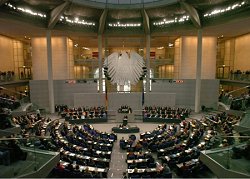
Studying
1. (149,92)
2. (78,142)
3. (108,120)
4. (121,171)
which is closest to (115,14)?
(149,92)

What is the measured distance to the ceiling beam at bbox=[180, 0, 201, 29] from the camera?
900 inches

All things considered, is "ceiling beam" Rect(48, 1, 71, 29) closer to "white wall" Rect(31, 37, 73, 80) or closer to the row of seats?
"white wall" Rect(31, 37, 73, 80)

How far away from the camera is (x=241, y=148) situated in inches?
312

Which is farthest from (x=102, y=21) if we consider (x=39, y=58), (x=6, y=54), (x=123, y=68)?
(x=123, y=68)

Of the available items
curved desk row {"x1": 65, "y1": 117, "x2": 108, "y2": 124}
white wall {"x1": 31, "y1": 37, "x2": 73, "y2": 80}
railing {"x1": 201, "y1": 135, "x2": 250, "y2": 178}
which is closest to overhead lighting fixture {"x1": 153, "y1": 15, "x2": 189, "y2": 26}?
white wall {"x1": 31, "y1": 37, "x2": 73, "y2": 80}

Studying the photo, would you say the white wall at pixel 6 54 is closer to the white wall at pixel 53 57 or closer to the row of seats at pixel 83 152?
the white wall at pixel 53 57

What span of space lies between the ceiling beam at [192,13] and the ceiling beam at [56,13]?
42.3ft

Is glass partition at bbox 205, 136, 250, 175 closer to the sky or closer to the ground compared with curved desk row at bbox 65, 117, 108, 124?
closer to the sky

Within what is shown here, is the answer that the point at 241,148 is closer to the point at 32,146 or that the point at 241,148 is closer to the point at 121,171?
the point at 121,171

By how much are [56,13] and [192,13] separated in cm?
1581

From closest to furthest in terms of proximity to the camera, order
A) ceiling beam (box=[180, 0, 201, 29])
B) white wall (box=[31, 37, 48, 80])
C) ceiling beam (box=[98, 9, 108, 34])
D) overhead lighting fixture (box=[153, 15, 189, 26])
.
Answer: ceiling beam (box=[180, 0, 201, 29])
ceiling beam (box=[98, 9, 108, 34])
overhead lighting fixture (box=[153, 15, 189, 26])
white wall (box=[31, 37, 48, 80])

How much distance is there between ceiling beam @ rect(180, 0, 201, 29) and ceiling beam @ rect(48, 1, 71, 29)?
12882 millimetres

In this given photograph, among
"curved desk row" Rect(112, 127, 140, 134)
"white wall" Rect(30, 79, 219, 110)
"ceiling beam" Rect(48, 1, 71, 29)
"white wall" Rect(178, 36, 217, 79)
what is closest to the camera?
"curved desk row" Rect(112, 127, 140, 134)

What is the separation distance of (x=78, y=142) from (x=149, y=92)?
16.5m
